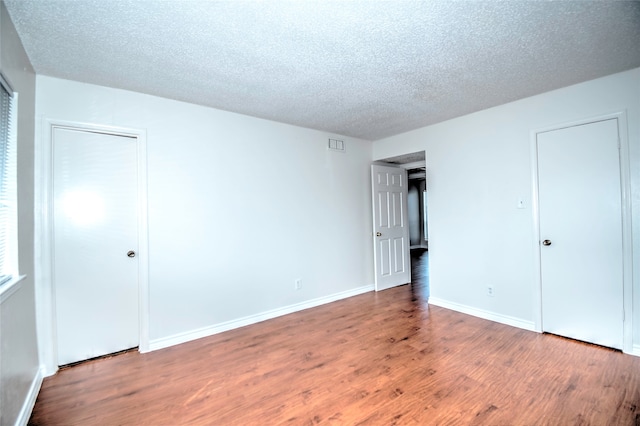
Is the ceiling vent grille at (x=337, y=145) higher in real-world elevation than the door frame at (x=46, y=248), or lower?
higher

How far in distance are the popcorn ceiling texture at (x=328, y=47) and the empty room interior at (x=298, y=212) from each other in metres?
0.02

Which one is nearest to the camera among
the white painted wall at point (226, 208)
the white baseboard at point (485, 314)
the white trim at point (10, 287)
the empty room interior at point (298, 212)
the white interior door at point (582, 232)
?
the white trim at point (10, 287)

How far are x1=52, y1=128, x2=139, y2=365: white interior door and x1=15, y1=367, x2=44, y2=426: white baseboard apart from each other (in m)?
0.26

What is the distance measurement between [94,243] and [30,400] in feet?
3.88

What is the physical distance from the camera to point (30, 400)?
1870 mm

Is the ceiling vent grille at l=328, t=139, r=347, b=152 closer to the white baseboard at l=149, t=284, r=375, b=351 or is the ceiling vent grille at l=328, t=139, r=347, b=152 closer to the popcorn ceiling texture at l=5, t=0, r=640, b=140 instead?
the popcorn ceiling texture at l=5, t=0, r=640, b=140

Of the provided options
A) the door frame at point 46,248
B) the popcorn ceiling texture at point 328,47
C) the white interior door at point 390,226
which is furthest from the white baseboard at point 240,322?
the popcorn ceiling texture at point 328,47

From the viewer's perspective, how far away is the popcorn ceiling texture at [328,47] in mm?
1624

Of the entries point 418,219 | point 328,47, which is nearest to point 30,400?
point 328,47

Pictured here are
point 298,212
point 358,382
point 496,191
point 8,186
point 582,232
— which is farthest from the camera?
point 298,212

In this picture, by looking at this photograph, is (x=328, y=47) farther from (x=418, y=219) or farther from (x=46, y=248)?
(x=418, y=219)

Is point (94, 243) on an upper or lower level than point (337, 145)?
lower

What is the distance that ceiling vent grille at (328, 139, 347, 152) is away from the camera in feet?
13.6

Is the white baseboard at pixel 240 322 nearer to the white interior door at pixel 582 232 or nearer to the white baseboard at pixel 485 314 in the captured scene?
the white baseboard at pixel 485 314
